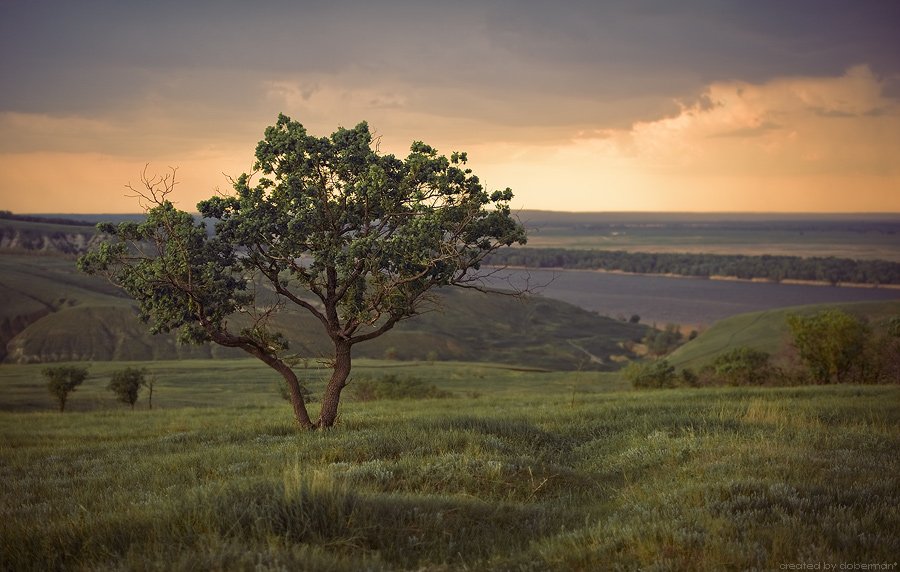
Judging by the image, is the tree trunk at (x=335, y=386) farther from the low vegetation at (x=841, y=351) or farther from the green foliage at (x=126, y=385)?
the green foliage at (x=126, y=385)

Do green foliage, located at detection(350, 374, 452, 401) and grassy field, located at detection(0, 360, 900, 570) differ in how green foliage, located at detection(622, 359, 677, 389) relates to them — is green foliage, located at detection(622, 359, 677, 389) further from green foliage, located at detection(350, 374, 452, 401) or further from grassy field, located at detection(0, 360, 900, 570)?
grassy field, located at detection(0, 360, 900, 570)

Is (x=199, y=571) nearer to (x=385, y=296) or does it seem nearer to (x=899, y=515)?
(x=899, y=515)

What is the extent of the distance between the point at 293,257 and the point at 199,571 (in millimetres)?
12645

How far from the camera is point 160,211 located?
1772cm

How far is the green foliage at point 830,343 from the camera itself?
51375 millimetres

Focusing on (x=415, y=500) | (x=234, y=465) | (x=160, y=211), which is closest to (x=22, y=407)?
(x=160, y=211)

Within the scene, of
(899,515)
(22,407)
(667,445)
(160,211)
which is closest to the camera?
(899,515)

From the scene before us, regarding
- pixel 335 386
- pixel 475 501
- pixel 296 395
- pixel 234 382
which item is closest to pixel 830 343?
pixel 335 386

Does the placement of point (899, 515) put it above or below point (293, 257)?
below

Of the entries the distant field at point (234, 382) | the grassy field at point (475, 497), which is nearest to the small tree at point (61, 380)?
the distant field at point (234, 382)

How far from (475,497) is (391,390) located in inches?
2176

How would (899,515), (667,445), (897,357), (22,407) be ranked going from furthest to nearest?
1. (22,407)
2. (897,357)
3. (667,445)
4. (899,515)

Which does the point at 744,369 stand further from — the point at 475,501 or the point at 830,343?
the point at 475,501

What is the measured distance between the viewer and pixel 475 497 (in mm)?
10086
